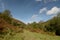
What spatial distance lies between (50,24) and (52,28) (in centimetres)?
385

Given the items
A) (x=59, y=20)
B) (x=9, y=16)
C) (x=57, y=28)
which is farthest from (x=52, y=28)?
(x=9, y=16)

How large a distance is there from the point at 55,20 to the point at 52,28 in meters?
5.80

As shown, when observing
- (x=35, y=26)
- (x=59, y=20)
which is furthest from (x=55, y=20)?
(x=35, y=26)

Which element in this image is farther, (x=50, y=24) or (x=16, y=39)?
(x=50, y=24)

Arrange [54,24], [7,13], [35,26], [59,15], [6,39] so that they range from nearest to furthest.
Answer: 1. [6,39]
2. [7,13]
3. [35,26]
4. [54,24]
5. [59,15]

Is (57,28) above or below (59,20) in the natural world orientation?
below

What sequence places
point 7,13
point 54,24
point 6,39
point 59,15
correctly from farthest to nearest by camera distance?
point 59,15
point 54,24
point 7,13
point 6,39

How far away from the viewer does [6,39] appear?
17156 millimetres

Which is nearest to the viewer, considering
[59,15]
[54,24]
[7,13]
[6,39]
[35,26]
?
[6,39]

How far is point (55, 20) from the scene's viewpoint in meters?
50.3

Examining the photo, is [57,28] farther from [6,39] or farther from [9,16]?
[6,39]

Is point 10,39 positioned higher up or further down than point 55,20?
further down

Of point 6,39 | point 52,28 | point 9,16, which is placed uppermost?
point 9,16

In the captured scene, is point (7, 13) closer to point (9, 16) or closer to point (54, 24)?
point (9, 16)
